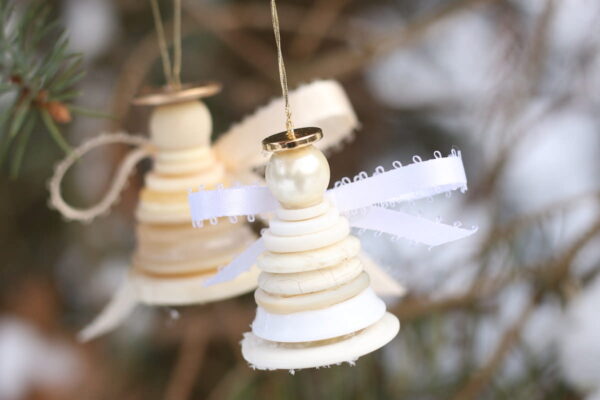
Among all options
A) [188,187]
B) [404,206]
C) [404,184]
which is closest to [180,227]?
[188,187]

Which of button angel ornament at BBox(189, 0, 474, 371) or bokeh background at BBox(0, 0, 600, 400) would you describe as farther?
bokeh background at BBox(0, 0, 600, 400)

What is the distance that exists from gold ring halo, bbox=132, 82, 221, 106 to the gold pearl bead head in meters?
0.10

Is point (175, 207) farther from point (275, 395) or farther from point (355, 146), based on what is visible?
point (355, 146)

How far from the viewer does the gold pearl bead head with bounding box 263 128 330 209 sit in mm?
234

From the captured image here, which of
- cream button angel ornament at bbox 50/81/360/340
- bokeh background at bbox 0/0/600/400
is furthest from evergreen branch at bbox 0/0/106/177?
bokeh background at bbox 0/0/600/400

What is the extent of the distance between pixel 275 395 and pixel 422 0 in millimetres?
419

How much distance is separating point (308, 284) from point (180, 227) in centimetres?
11

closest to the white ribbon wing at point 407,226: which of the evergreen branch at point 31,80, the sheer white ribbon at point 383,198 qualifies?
the sheer white ribbon at point 383,198

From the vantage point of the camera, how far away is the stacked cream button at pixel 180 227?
12.8 inches

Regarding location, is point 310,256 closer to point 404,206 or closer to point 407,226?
point 407,226

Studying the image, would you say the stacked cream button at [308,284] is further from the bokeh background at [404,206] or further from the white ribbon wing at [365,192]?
the bokeh background at [404,206]

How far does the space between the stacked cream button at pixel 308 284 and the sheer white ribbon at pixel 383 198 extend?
0.01m

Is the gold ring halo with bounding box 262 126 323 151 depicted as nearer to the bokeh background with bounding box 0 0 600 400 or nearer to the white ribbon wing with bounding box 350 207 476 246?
the white ribbon wing with bounding box 350 207 476 246

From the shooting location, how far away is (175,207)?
33 cm
